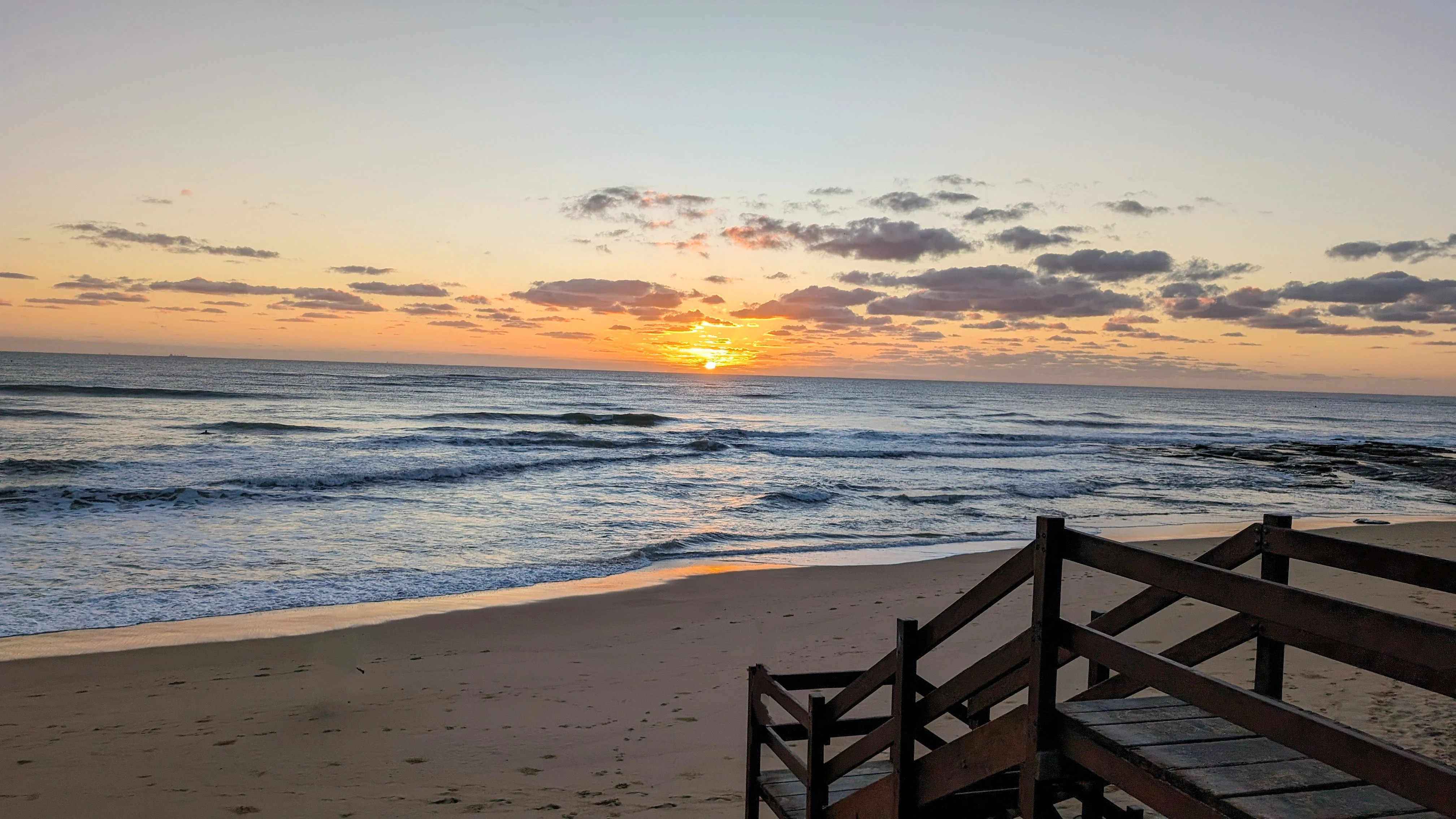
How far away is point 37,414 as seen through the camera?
4203 cm

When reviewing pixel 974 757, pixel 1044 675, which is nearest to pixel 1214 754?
pixel 1044 675

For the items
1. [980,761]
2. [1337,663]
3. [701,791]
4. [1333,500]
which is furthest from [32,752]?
[1333,500]

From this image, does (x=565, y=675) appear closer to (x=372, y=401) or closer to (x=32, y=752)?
(x=32, y=752)

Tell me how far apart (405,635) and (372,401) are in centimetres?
5820

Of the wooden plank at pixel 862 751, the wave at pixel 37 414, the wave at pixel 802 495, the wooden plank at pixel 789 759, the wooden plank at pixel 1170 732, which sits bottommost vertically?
the wave at pixel 802 495

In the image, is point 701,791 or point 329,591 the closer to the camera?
point 701,791

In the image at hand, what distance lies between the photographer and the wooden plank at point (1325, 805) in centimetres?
238

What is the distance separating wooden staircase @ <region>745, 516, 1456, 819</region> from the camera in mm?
2014

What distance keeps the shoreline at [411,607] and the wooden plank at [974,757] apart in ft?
27.6

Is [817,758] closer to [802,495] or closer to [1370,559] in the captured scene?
[1370,559]

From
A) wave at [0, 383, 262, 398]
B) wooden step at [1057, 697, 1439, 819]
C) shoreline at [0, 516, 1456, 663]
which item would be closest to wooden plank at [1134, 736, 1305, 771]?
wooden step at [1057, 697, 1439, 819]

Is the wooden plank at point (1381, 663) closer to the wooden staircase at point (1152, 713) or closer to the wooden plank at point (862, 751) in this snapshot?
the wooden staircase at point (1152, 713)

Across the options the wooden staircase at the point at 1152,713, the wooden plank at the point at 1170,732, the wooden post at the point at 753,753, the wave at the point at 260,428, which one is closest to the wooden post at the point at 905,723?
the wooden staircase at the point at 1152,713

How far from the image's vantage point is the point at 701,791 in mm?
5680
